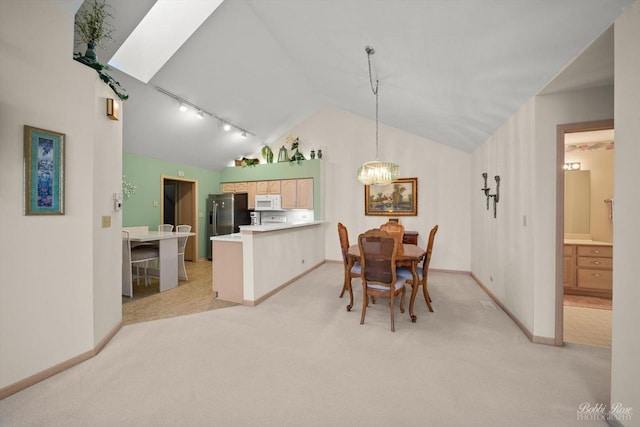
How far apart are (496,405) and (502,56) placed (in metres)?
2.44

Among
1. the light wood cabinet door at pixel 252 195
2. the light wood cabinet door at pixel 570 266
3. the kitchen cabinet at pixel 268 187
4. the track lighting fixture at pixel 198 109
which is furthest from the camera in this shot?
the light wood cabinet door at pixel 252 195

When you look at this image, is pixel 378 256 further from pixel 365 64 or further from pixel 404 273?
pixel 365 64

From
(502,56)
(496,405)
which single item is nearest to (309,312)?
(496,405)

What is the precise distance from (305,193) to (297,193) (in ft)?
0.67

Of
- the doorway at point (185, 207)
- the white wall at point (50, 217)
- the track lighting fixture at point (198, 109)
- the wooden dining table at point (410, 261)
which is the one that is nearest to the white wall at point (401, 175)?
the track lighting fixture at point (198, 109)

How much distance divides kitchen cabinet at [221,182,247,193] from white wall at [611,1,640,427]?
605 cm

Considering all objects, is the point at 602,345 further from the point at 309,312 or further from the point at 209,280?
the point at 209,280

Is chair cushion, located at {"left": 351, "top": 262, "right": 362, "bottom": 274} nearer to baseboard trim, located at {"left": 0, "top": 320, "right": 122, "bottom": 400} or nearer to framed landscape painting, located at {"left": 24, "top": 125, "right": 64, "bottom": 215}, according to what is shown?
baseboard trim, located at {"left": 0, "top": 320, "right": 122, "bottom": 400}

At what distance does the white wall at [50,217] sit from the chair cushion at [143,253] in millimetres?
1536

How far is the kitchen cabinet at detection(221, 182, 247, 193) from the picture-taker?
626 centimetres

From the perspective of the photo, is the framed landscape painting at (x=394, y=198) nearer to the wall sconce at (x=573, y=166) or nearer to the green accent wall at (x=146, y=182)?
the wall sconce at (x=573, y=166)

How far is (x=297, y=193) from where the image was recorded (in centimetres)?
562

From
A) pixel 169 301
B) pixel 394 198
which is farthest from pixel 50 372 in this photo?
pixel 394 198

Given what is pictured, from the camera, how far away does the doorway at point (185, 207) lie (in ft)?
19.6
